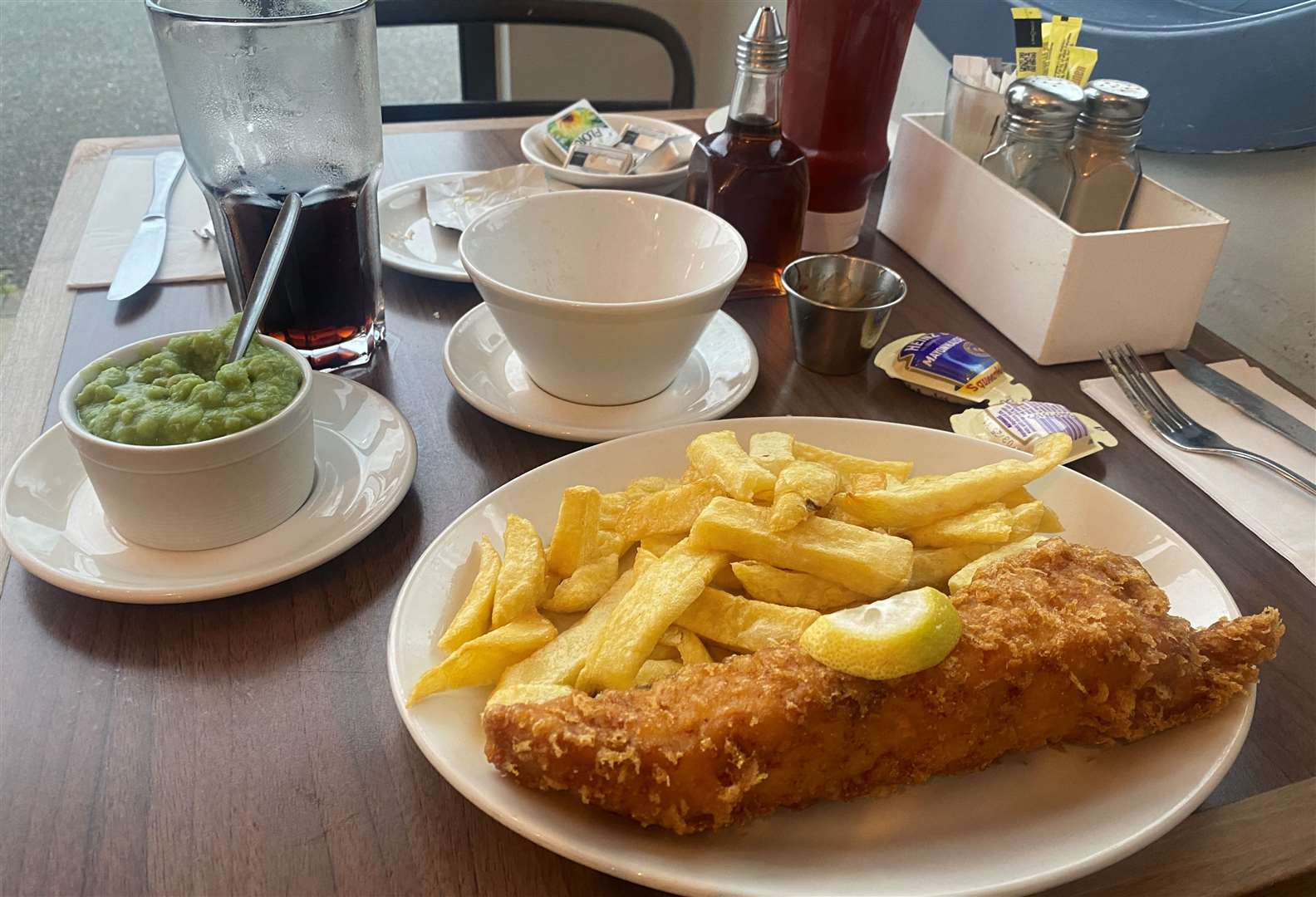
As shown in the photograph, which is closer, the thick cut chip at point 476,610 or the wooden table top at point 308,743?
the wooden table top at point 308,743

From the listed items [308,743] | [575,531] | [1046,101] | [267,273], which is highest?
[1046,101]

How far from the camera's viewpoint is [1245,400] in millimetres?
1361

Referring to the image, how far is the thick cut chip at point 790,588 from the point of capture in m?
0.90

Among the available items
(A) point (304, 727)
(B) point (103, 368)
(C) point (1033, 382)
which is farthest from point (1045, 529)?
(B) point (103, 368)

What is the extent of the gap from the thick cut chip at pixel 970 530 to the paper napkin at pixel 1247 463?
370 millimetres

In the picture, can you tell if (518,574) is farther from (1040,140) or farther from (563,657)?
(1040,140)

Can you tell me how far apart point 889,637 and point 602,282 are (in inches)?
33.8

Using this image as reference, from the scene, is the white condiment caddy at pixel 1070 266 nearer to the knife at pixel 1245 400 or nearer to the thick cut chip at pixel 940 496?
the knife at pixel 1245 400

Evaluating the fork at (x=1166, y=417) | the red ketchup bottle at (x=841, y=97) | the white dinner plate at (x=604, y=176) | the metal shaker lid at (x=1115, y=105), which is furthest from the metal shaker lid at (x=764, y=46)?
the fork at (x=1166, y=417)

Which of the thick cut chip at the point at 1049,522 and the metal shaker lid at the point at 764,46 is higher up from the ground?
the metal shaker lid at the point at 764,46

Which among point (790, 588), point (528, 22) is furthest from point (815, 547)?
point (528, 22)

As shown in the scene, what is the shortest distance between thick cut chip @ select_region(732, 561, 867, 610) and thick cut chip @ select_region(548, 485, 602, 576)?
15cm

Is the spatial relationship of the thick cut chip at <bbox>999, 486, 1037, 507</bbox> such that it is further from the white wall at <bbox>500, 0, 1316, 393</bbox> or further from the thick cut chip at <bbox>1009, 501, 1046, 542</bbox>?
the white wall at <bbox>500, 0, 1316, 393</bbox>

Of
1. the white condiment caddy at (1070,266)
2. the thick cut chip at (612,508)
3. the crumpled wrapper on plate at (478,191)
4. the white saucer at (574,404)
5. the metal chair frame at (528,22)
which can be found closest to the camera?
the thick cut chip at (612,508)
